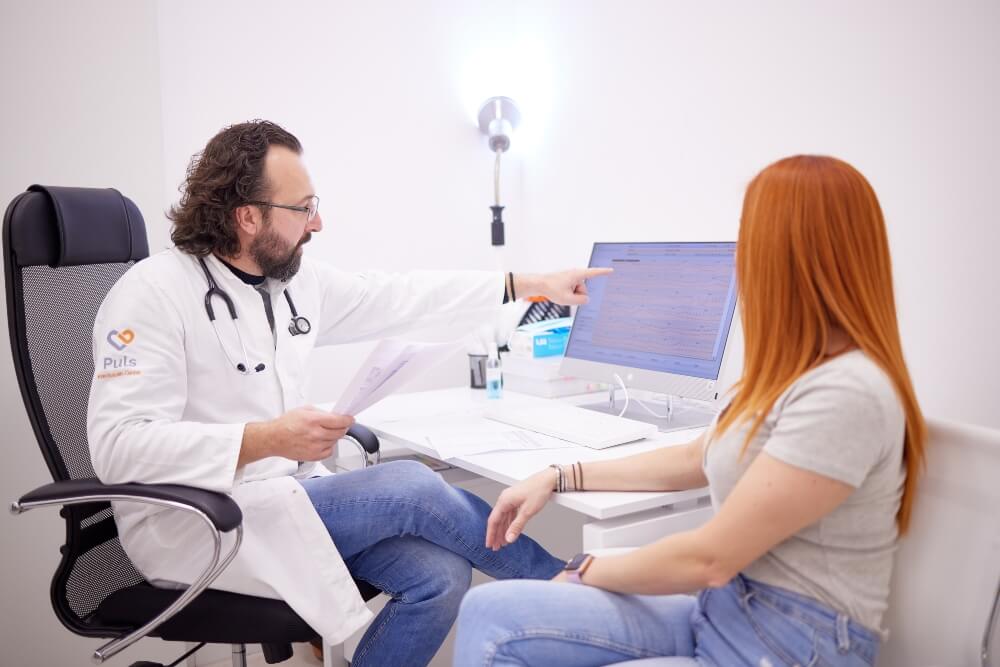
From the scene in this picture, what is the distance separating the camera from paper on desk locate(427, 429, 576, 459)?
5.44 ft

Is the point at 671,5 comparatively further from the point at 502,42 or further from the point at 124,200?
the point at 124,200

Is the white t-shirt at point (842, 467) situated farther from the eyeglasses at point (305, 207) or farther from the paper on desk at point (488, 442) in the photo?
the eyeglasses at point (305, 207)

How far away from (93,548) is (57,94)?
127 cm

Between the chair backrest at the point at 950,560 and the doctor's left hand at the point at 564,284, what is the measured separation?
1.06 metres

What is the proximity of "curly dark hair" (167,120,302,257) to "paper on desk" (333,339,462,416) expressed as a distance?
460mm

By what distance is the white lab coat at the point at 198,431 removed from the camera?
1.37m

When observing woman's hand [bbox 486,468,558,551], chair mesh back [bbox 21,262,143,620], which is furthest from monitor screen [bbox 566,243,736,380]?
chair mesh back [bbox 21,262,143,620]

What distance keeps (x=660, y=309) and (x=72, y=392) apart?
126cm

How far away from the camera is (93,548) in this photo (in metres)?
1.53

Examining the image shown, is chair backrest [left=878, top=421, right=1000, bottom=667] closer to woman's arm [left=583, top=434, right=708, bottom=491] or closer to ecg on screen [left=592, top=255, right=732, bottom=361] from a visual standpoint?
woman's arm [left=583, top=434, right=708, bottom=491]

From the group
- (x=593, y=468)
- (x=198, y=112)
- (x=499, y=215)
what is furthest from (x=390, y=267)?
(x=593, y=468)

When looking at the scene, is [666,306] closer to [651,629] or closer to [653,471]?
[653,471]

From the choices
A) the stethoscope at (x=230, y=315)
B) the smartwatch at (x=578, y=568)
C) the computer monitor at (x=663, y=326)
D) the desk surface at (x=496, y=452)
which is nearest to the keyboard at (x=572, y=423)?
the desk surface at (x=496, y=452)

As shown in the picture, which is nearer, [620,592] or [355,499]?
[620,592]
